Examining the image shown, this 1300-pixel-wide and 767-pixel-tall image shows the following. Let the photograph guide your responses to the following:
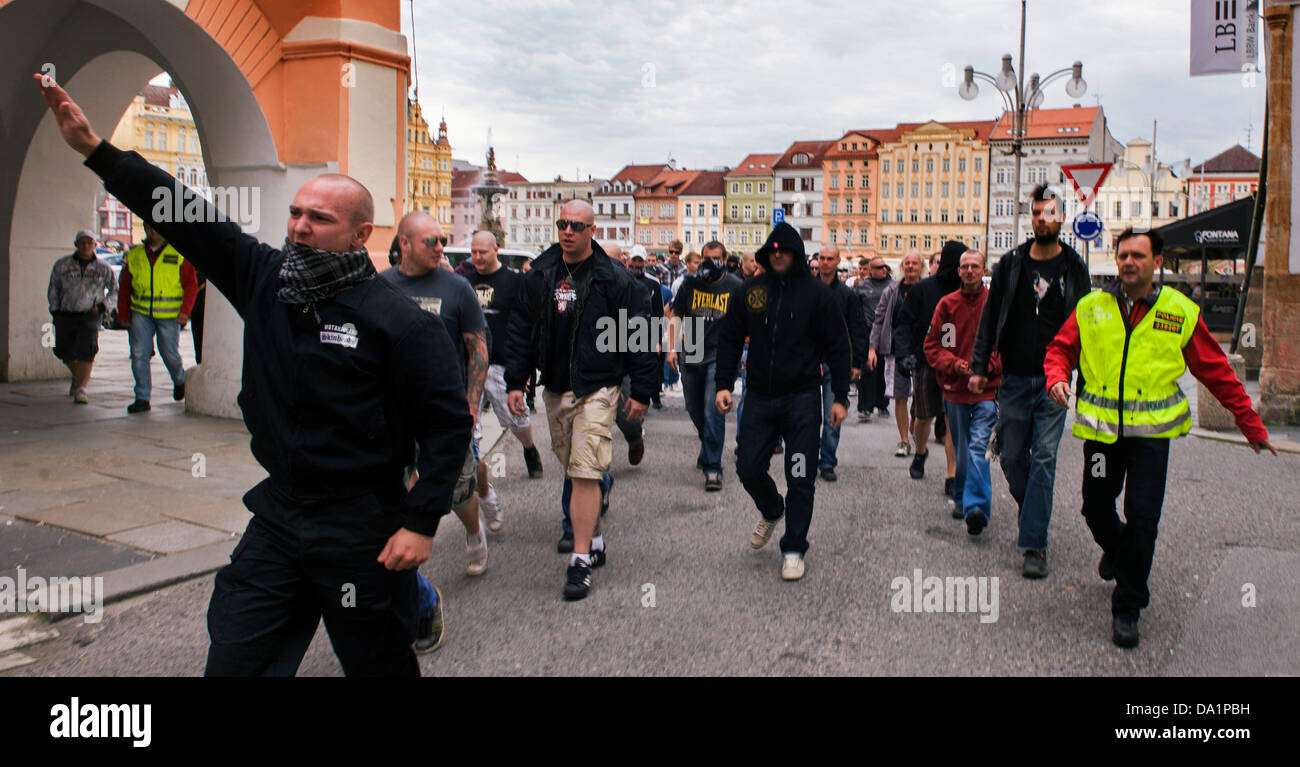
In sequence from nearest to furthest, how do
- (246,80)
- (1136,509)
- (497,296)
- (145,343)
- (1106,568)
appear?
(1136,509) → (1106,568) → (497,296) → (246,80) → (145,343)

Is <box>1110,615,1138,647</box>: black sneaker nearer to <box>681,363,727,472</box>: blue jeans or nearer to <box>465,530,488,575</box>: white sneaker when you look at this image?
<box>465,530,488,575</box>: white sneaker

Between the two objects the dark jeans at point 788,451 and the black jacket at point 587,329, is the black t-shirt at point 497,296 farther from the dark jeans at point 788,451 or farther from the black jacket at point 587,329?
the dark jeans at point 788,451

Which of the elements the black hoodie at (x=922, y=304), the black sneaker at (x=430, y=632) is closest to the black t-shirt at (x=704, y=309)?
the black hoodie at (x=922, y=304)

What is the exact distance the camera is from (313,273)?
273 cm

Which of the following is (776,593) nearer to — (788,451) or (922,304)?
(788,451)

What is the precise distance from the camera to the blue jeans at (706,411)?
8.24 metres

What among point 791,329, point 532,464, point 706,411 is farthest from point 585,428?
point 706,411

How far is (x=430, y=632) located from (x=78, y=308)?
28.9ft

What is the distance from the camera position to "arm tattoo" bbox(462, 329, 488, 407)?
517 cm

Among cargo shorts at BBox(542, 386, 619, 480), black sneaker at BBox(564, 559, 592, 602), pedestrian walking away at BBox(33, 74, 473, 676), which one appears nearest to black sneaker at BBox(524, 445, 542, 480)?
cargo shorts at BBox(542, 386, 619, 480)

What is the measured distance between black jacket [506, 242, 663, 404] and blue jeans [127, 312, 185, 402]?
21.9ft

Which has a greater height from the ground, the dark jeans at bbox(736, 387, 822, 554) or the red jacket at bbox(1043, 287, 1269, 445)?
the red jacket at bbox(1043, 287, 1269, 445)

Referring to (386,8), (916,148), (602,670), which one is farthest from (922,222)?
(602,670)

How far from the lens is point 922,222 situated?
94250mm
